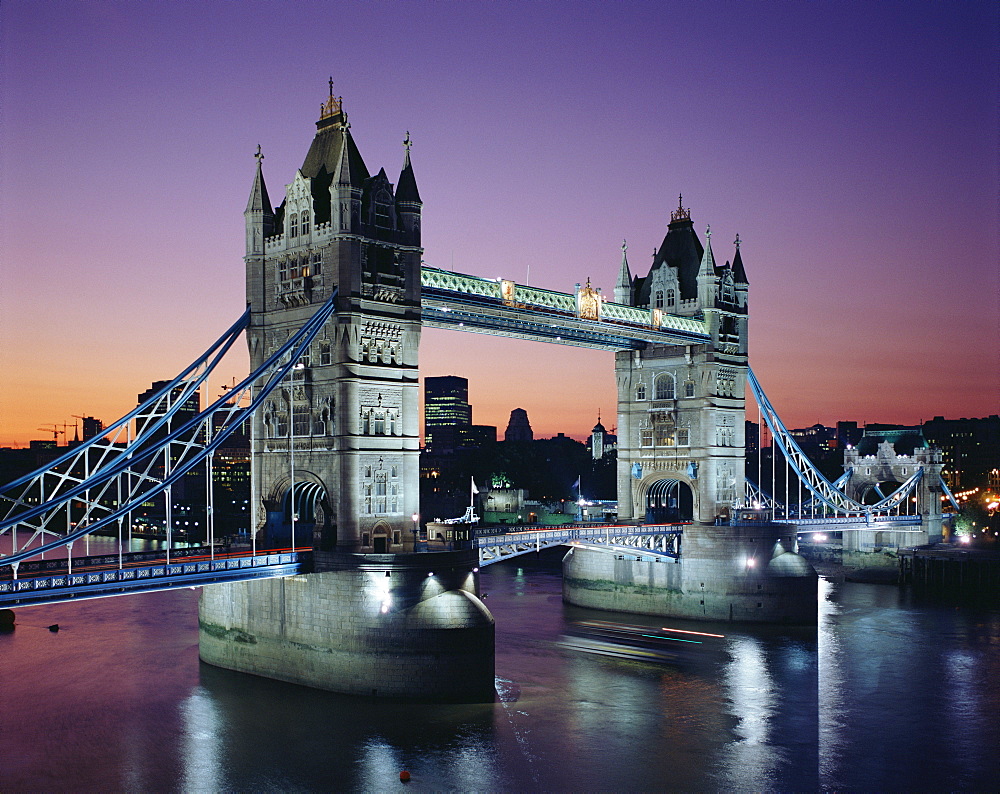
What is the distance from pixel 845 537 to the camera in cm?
9519

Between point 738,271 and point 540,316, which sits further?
point 738,271

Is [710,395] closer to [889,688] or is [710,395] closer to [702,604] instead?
[702,604]

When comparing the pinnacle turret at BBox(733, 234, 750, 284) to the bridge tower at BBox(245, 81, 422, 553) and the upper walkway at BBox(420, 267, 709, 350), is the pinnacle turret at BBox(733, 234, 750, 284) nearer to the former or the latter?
the upper walkway at BBox(420, 267, 709, 350)

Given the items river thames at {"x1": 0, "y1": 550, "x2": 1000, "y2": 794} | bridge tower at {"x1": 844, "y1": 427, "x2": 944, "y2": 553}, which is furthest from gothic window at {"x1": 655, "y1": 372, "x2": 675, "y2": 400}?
bridge tower at {"x1": 844, "y1": 427, "x2": 944, "y2": 553}

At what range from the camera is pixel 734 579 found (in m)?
63.7

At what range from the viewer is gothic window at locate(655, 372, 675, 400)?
70.9 metres

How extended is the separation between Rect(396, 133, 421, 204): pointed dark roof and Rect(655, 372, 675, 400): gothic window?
86.3ft

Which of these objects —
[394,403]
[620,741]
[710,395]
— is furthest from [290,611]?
[710,395]

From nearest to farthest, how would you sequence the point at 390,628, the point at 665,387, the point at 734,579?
the point at 390,628
the point at 734,579
the point at 665,387

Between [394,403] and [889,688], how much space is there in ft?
82.2

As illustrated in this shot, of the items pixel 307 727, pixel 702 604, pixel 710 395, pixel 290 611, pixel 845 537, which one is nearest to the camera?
pixel 307 727

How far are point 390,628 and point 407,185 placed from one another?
1970 centimetres

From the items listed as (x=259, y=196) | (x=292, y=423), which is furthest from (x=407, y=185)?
(x=292, y=423)

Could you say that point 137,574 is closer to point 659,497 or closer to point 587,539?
point 587,539
